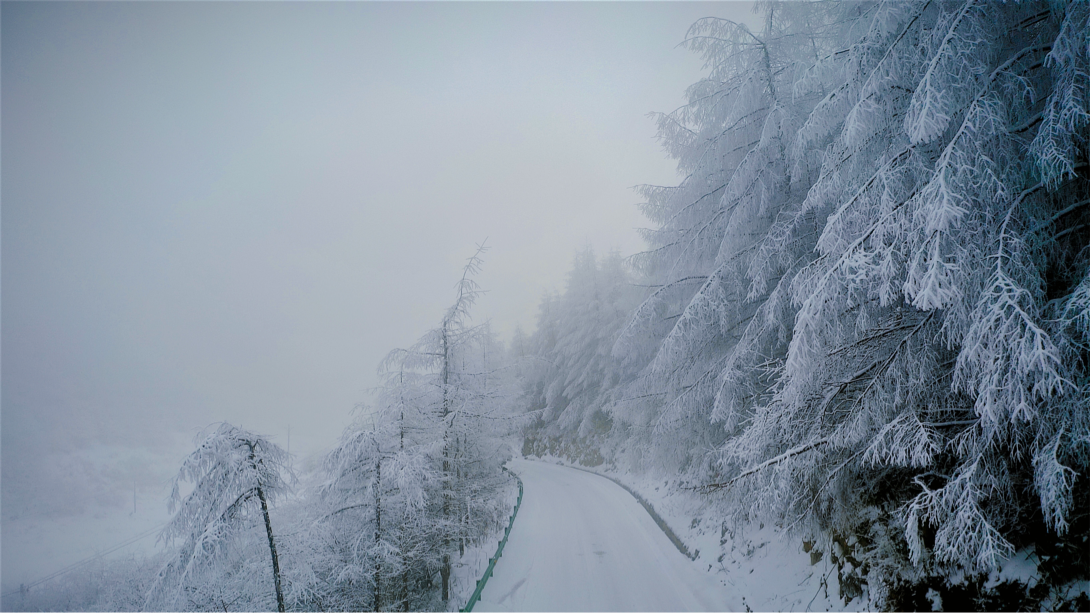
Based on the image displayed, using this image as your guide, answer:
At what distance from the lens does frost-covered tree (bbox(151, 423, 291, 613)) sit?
519 cm

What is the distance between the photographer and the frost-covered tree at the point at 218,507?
519 cm

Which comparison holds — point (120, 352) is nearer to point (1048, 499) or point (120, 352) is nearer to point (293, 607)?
point (293, 607)

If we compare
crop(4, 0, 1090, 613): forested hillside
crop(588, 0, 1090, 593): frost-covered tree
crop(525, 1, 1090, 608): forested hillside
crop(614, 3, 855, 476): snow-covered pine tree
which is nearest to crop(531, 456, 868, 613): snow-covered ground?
crop(4, 0, 1090, 613): forested hillside

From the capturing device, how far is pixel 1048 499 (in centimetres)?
317

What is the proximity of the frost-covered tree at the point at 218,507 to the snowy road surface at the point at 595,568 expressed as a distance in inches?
264

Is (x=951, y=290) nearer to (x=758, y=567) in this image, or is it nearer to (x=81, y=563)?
(x=758, y=567)

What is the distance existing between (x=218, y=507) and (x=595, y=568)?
32.4 feet

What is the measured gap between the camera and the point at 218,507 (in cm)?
552

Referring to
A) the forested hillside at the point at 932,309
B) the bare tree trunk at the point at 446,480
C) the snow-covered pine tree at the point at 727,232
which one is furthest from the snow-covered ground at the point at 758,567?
the bare tree trunk at the point at 446,480

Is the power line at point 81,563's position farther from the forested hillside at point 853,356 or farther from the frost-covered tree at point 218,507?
the frost-covered tree at point 218,507

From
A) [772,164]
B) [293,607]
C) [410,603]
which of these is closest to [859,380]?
[772,164]

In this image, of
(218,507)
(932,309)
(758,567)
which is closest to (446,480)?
(218,507)

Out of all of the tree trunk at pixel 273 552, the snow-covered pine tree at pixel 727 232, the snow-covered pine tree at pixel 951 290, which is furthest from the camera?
the snow-covered pine tree at pixel 727 232

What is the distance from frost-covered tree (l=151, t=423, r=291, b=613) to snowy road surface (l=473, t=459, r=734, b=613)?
6.69m
